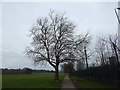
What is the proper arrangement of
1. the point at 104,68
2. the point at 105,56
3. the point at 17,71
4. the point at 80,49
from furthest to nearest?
the point at 17,71
the point at 105,56
the point at 80,49
the point at 104,68

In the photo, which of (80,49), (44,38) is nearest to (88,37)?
(80,49)

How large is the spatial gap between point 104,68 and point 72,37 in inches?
400

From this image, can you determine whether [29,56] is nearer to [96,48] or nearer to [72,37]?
[72,37]

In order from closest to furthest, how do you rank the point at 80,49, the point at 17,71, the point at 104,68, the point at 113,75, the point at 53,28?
the point at 113,75 < the point at 104,68 < the point at 80,49 < the point at 53,28 < the point at 17,71

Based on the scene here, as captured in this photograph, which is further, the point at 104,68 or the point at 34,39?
the point at 34,39

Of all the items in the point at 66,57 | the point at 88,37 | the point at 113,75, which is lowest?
the point at 113,75

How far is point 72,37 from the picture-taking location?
37719mm

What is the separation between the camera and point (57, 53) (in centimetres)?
3669

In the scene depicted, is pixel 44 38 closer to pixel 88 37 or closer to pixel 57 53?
pixel 57 53

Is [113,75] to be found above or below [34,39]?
below

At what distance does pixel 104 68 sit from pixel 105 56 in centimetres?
1386

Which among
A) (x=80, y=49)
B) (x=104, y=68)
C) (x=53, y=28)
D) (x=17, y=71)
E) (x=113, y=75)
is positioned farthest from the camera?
(x=17, y=71)

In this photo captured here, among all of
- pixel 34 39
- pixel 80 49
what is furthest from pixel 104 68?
pixel 34 39

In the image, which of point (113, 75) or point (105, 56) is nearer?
point (113, 75)
